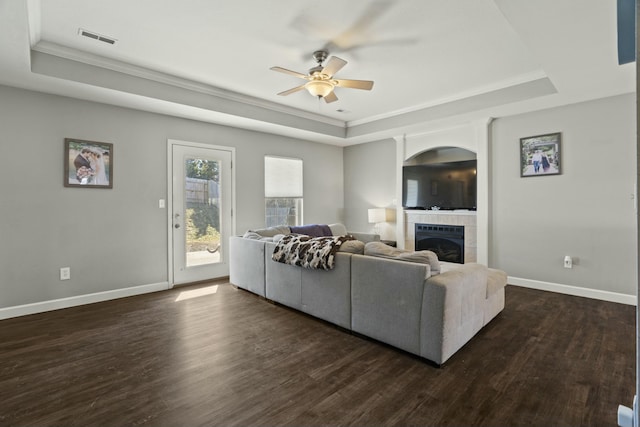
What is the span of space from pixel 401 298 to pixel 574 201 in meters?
3.22

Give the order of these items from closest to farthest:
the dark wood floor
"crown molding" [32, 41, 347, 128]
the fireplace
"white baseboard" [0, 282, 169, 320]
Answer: the dark wood floor
"crown molding" [32, 41, 347, 128]
"white baseboard" [0, 282, 169, 320]
the fireplace

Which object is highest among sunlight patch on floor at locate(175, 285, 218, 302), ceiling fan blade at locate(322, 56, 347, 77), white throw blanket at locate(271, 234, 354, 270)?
ceiling fan blade at locate(322, 56, 347, 77)

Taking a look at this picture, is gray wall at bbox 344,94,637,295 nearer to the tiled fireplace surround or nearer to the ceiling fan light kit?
the tiled fireplace surround

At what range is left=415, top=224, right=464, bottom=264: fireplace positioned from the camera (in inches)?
207

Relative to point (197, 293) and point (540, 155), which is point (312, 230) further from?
point (540, 155)

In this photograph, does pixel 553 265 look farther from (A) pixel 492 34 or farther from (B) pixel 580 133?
(A) pixel 492 34

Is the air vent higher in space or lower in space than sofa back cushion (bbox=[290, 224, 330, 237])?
higher

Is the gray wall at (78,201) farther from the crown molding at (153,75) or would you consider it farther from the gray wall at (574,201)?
the gray wall at (574,201)

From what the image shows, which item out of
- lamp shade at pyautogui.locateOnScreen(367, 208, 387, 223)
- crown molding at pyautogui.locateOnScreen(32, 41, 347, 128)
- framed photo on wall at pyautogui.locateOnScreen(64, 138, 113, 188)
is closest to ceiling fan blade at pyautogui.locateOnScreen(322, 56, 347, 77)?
crown molding at pyautogui.locateOnScreen(32, 41, 347, 128)

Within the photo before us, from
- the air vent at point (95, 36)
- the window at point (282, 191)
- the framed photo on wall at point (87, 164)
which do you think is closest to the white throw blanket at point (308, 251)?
the window at point (282, 191)

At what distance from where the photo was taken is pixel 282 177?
19.7 ft

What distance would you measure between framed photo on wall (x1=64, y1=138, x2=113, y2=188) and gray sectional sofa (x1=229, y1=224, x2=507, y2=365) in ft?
8.52

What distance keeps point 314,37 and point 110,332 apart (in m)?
3.46

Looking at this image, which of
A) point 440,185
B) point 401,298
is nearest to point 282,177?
point 440,185
